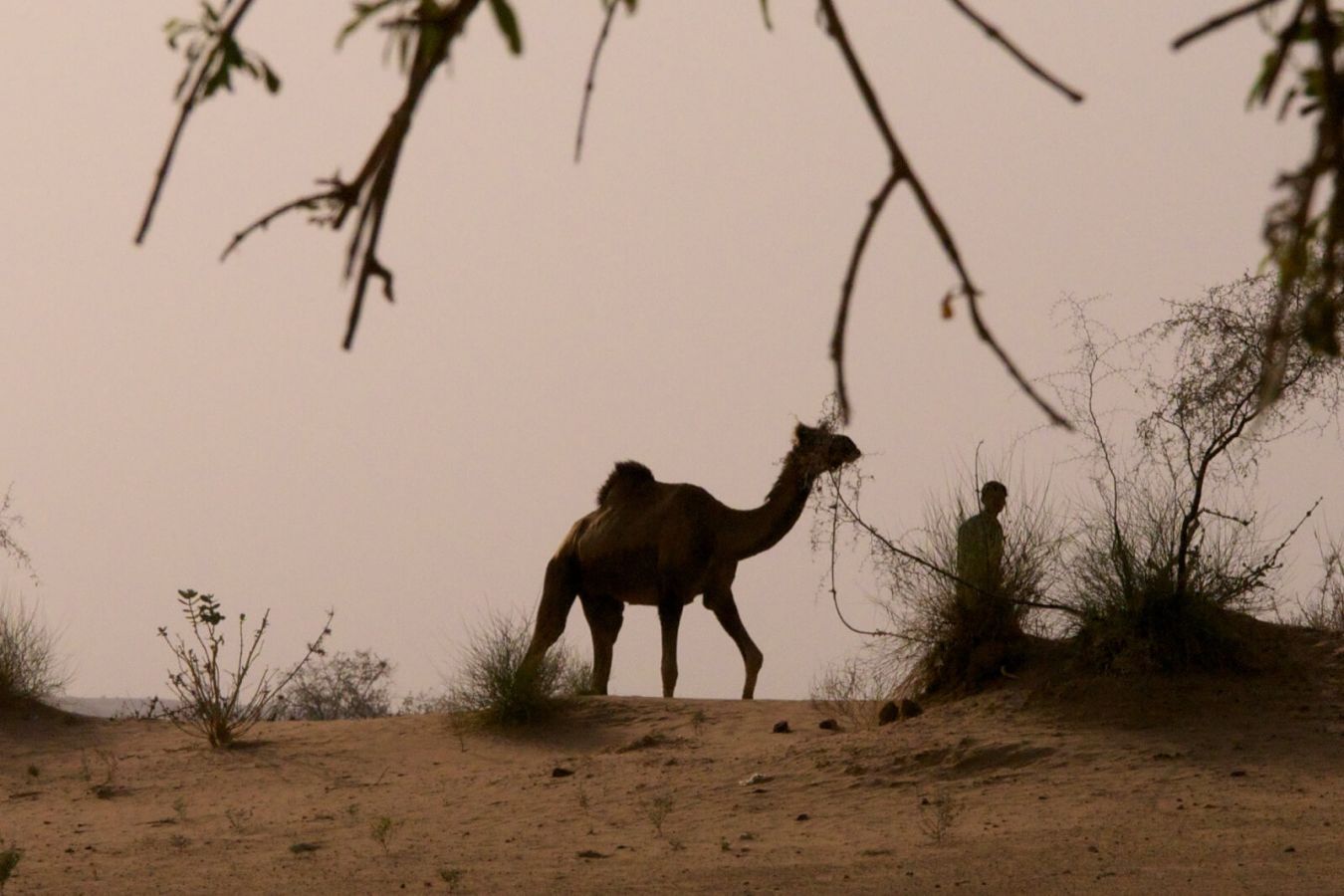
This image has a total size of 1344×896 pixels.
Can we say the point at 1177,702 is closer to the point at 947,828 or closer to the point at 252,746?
the point at 947,828

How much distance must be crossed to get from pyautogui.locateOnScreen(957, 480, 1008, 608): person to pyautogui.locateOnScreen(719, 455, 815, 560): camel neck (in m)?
2.70

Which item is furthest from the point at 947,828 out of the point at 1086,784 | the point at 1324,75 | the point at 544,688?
the point at 1324,75

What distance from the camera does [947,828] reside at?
28.1 ft

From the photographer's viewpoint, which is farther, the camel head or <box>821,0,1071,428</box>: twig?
the camel head

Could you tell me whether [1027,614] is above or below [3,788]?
above

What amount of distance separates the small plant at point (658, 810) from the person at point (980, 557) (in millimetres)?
2418

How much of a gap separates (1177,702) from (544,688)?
4.56 metres

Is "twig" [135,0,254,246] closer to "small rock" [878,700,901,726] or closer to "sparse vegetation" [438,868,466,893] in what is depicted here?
"sparse vegetation" [438,868,466,893]

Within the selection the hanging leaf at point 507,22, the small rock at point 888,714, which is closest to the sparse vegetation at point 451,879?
the small rock at point 888,714

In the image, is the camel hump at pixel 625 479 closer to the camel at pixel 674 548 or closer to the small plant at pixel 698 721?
the camel at pixel 674 548

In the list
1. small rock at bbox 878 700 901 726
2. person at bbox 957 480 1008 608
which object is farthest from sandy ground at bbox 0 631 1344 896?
person at bbox 957 480 1008 608

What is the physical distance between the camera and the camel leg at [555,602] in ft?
47.4

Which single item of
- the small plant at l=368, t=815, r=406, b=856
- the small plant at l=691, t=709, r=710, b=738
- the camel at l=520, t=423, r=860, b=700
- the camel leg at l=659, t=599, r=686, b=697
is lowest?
the small plant at l=368, t=815, r=406, b=856

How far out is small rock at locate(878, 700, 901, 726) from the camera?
11.0 m
